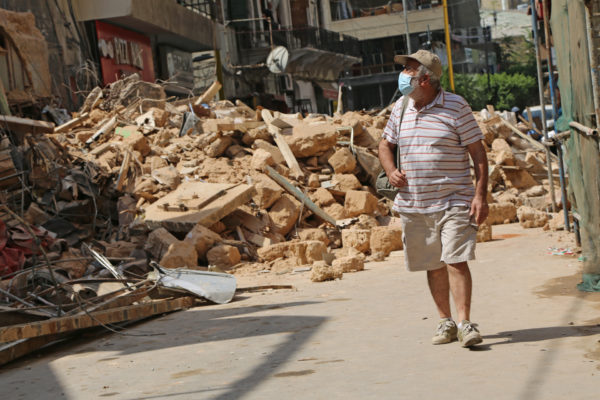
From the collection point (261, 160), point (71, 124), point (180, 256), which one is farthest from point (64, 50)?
point (180, 256)

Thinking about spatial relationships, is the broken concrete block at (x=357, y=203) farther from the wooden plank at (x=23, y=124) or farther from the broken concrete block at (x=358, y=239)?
the wooden plank at (x=23, y=124)

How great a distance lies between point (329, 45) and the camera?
144 feet

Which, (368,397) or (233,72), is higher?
(233,72)

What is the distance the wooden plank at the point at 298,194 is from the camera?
43.7ft

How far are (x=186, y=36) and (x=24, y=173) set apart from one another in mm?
15892

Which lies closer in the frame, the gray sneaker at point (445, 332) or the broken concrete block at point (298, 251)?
the gray sneaker at point (445, 332)

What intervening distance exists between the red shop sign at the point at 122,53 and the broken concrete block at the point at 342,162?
28.6ft

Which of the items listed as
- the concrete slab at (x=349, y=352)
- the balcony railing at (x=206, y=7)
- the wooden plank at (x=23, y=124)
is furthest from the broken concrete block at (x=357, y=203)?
the balcony railing at (x=206, y=7)

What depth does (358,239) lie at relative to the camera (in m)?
11.9

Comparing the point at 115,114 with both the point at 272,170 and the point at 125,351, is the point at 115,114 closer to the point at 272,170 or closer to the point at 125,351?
the point at 272,170

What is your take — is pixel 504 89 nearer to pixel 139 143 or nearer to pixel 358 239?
pixel 139 143

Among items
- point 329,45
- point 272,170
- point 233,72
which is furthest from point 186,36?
point 329,45

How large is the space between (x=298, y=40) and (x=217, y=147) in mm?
26621

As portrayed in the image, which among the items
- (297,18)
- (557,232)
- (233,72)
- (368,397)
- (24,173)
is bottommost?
(557,232)
